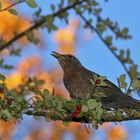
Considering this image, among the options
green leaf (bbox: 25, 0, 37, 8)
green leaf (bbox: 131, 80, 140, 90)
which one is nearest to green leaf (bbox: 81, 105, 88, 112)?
green leaf (bbox: 131, 80, 140, 90)

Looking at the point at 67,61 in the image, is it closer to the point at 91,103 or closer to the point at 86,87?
the point at 86,87

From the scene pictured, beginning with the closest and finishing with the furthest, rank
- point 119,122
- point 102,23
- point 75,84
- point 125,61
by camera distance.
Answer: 1. point 119,122
2. point 75,84
3. point 125,61
4. point 102,23

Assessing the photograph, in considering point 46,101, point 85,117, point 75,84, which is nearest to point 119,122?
point 85,117

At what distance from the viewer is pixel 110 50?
407 centimetres

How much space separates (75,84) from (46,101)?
0.66 m

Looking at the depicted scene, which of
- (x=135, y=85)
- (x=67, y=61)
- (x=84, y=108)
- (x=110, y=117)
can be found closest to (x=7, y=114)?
(x=84, y=108)

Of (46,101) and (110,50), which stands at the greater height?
(110,50)

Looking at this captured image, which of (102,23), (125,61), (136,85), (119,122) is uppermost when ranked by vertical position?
(102,23)

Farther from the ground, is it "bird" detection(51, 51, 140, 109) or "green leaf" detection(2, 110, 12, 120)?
"bird" detection(51, 51, 140, 109)

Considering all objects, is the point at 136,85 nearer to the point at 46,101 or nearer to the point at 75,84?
the point at 46,101

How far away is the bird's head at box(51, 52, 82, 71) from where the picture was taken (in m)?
3.76

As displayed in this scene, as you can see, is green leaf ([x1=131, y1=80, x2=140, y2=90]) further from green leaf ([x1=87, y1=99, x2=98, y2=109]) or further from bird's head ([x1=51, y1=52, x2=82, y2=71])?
bird's head ([x1=51, y1=52, x2=82, y2=71])

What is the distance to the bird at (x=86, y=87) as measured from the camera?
107 inches

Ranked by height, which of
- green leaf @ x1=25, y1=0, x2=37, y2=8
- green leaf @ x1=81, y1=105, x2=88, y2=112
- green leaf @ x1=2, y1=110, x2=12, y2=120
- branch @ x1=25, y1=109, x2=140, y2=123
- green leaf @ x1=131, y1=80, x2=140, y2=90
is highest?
green leaf @ x1=25, y1=0, x2=37, y2=8
